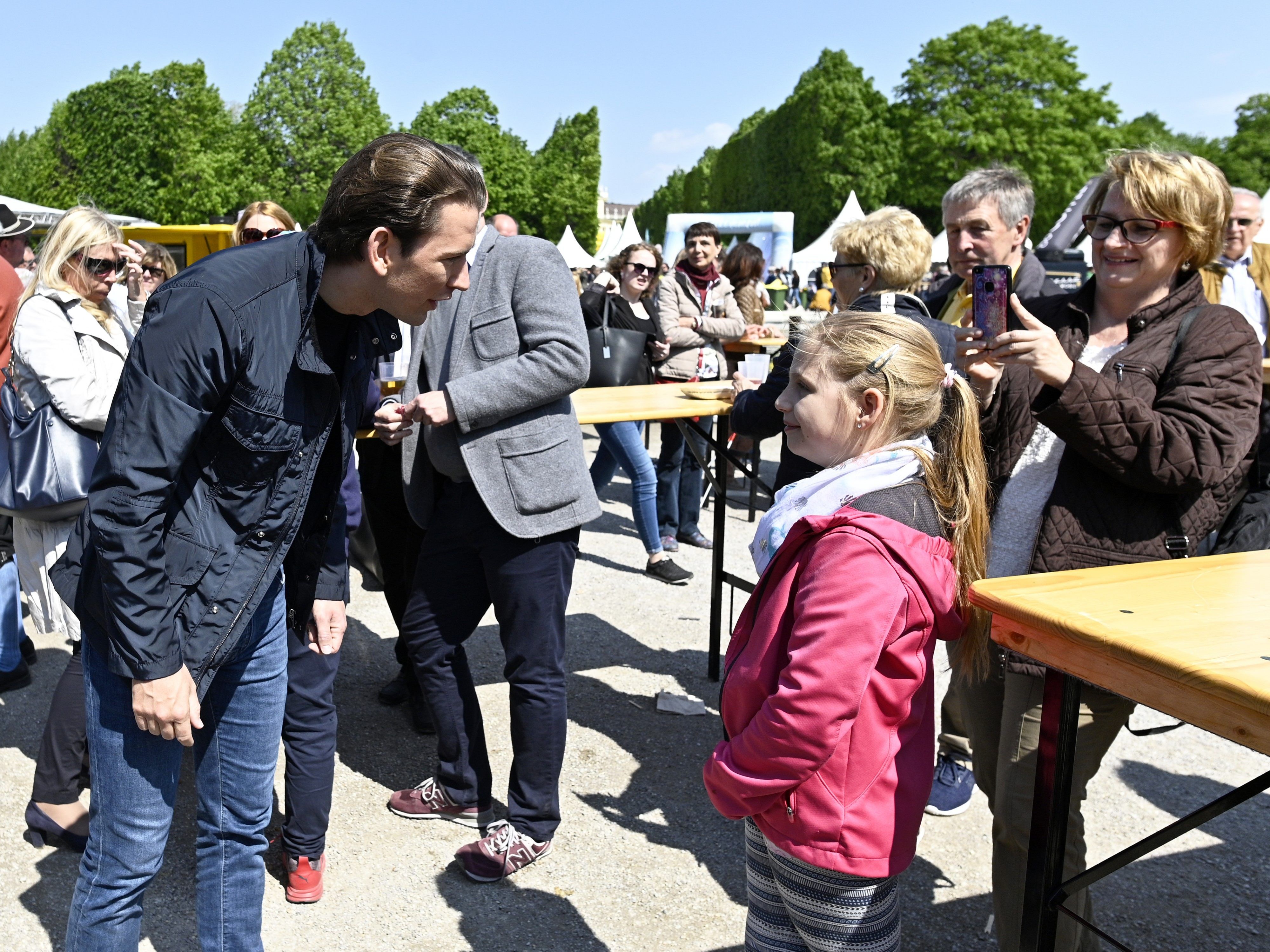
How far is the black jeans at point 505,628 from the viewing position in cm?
277

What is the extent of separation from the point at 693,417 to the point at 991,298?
2.13 metres

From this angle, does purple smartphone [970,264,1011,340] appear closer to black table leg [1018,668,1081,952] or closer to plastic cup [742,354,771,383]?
black table leg [1018,668,1081,952]

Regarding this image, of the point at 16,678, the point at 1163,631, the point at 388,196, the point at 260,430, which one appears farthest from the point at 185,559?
the point at 16,678

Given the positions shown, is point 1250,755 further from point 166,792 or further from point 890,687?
point 166,792

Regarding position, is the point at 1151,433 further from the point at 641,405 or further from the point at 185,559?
the point at 641,405

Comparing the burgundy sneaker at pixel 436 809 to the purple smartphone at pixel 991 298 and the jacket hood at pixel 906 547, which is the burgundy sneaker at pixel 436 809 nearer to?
the jacket hood at pixel 906 547

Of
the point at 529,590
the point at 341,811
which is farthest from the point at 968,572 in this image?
the point at 341,811

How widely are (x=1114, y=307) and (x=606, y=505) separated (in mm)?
5523

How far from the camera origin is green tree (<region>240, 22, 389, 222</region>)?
3956 centimetres

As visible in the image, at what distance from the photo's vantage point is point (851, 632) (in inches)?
62.0

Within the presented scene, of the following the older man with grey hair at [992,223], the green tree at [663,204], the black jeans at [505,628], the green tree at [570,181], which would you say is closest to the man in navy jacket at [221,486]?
the black jeans at [505,628]

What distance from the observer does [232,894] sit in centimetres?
206

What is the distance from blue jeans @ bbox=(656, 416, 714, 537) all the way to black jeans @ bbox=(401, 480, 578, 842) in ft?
11.0

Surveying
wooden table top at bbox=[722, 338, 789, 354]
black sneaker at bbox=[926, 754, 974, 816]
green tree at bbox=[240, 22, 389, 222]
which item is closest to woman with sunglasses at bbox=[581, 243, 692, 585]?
wooden table top at bbox=[722, 338, 789, 354]
